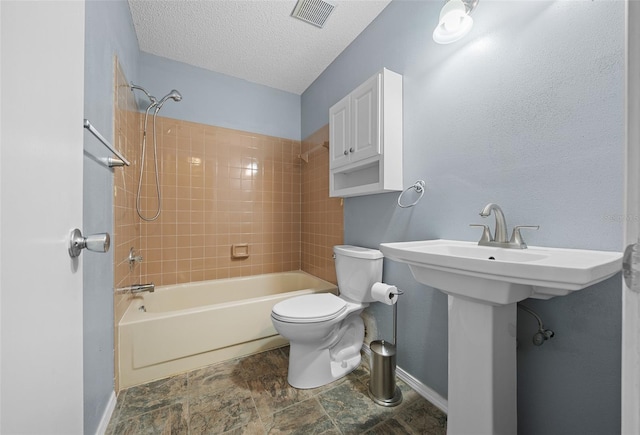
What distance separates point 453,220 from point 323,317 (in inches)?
33.7

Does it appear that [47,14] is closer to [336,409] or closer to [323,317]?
[323,317]

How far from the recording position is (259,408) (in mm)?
1308

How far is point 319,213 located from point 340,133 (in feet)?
2.81

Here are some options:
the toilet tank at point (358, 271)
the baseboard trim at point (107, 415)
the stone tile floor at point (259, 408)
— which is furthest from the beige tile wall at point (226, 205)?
the stone tile floor at point (259, 408)

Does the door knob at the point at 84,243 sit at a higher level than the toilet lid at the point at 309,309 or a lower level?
higher

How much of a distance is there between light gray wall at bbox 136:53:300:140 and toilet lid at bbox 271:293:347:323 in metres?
1.80

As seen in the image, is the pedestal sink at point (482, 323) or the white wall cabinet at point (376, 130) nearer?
the pedestal sink at point (482, 323)

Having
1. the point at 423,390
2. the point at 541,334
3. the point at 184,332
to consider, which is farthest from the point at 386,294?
the point at 184,332

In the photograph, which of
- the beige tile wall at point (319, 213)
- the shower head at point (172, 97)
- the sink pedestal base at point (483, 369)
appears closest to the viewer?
the sink pedestal base at point (483, 369)

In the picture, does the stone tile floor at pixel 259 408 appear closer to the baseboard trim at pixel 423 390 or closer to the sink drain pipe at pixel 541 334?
the baseboard trim at pixel 423 390

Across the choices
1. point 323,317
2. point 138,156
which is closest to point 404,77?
point 323,317

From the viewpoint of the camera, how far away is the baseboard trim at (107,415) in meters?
1.13

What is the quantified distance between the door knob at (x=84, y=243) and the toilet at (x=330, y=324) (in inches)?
40.2

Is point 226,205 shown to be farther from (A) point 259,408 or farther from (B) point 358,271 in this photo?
(A) point 259,408
